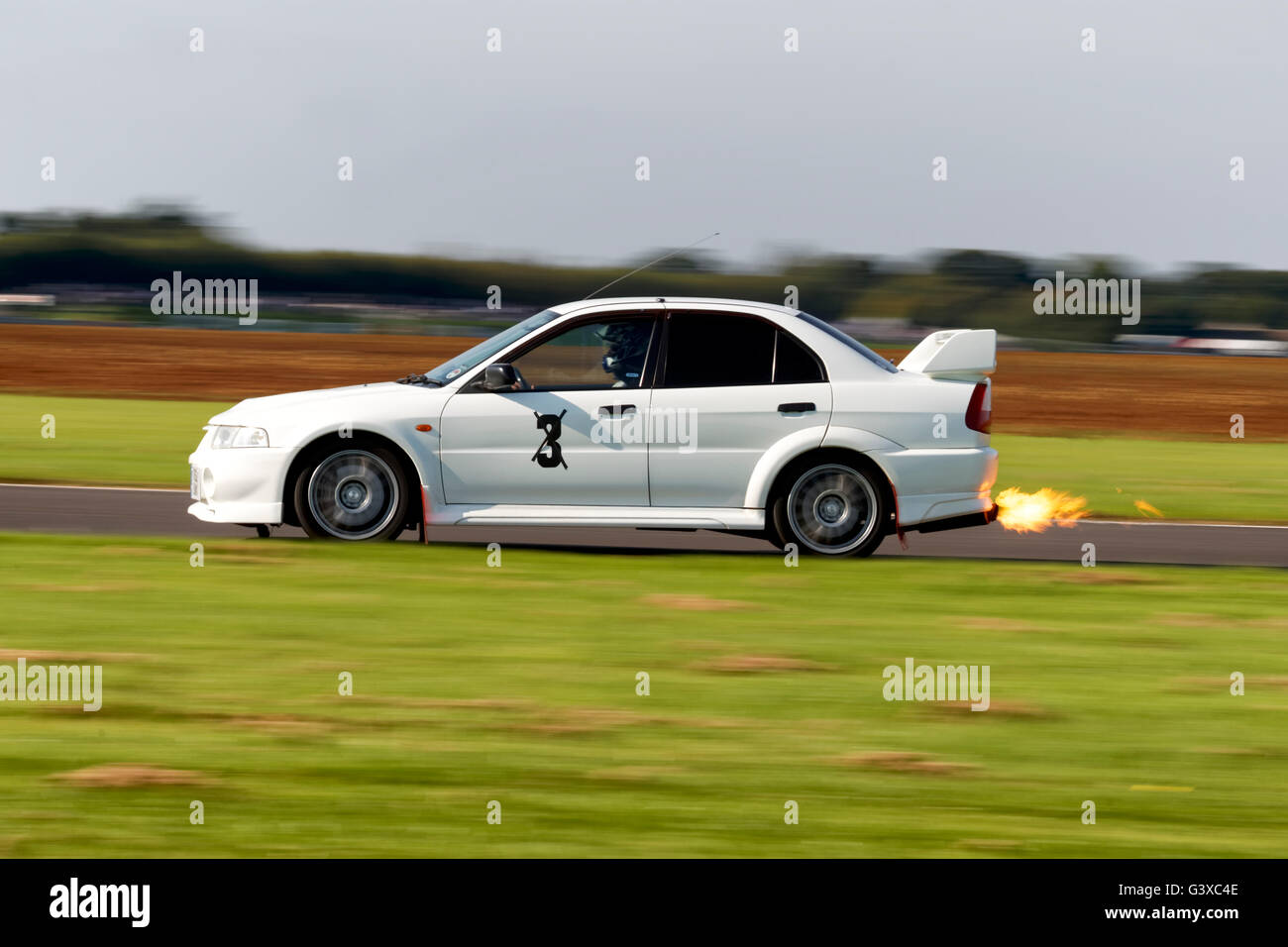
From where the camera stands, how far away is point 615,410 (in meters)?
10.5

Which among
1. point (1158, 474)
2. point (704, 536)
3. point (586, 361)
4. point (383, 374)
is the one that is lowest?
point (704, 536)

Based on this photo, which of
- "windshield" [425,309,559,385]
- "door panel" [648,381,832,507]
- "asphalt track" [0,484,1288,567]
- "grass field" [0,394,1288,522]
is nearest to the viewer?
"door panel" [648,381,832,507]

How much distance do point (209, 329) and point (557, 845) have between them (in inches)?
2028

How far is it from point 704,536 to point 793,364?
7.13 ft

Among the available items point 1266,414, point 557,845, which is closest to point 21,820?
point 557,845

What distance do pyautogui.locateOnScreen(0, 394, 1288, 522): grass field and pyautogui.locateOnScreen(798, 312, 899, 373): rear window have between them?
5.45 metres

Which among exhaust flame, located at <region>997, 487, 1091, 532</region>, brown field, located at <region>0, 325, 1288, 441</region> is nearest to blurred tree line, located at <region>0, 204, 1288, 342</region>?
brown field, located at <region>0, 325, 1288, 441</region>

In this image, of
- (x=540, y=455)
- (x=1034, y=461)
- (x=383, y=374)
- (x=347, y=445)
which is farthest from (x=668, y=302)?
(x=383, y=374)

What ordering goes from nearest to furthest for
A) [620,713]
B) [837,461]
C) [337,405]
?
1. [620,713]
2. [337,405]
3. [837,461]

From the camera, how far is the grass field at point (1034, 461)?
16.9m

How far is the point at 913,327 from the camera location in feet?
179

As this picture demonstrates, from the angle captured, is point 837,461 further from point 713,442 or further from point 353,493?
point 353,493

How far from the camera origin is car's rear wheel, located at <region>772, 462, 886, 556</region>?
10695 millimetres

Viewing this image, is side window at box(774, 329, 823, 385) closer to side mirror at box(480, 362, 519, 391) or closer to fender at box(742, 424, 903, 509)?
fender at box(742, 424, 903, 509)
